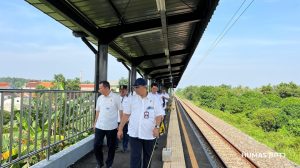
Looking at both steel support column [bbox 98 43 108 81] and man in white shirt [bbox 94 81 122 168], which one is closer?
man in white shirt [bbox 94 81 122 168]

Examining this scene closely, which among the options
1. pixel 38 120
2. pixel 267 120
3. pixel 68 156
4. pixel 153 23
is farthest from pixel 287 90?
pixel 38 120

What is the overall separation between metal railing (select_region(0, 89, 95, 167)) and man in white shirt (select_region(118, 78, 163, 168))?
1486 millimetres

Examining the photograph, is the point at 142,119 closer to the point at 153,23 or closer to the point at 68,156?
the point at 68,156

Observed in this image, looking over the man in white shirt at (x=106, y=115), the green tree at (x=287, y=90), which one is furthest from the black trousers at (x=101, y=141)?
the green tree at (x=287, y=90)

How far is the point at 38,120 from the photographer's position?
5.75 meters

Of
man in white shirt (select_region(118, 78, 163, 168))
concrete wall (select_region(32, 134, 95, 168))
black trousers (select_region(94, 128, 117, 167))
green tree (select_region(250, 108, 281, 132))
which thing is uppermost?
man in white shirt (select_region(118, 78, 163, 168))

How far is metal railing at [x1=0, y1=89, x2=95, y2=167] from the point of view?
4.73m

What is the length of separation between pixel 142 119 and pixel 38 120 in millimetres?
1797

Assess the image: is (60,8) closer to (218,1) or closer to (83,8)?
(83,8)

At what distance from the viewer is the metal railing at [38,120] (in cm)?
473

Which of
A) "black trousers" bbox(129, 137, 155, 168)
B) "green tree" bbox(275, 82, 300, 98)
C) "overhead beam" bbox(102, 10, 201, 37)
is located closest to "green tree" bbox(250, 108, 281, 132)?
"overhead beam" bbox(102, 10, 201, 37)

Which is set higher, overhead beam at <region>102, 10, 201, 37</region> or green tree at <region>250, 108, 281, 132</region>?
overhead beam at <region>102, 10, 201, 37</region>

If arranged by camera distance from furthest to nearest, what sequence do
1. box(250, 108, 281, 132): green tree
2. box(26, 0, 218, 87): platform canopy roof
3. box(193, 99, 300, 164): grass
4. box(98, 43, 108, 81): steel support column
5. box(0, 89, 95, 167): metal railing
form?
box(250, 108, 281, 132): green tree, box(193, 99, 300, 164): grass, box(98, 43, 108, 81): steel support column, box(26, 0, 218, 87): platform canopy roof, box(0, 89, 95, 167): metal railing

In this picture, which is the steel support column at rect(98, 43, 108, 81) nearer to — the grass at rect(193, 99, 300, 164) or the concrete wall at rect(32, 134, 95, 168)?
the concrete wall at rect(32, 134, 95, 168)
